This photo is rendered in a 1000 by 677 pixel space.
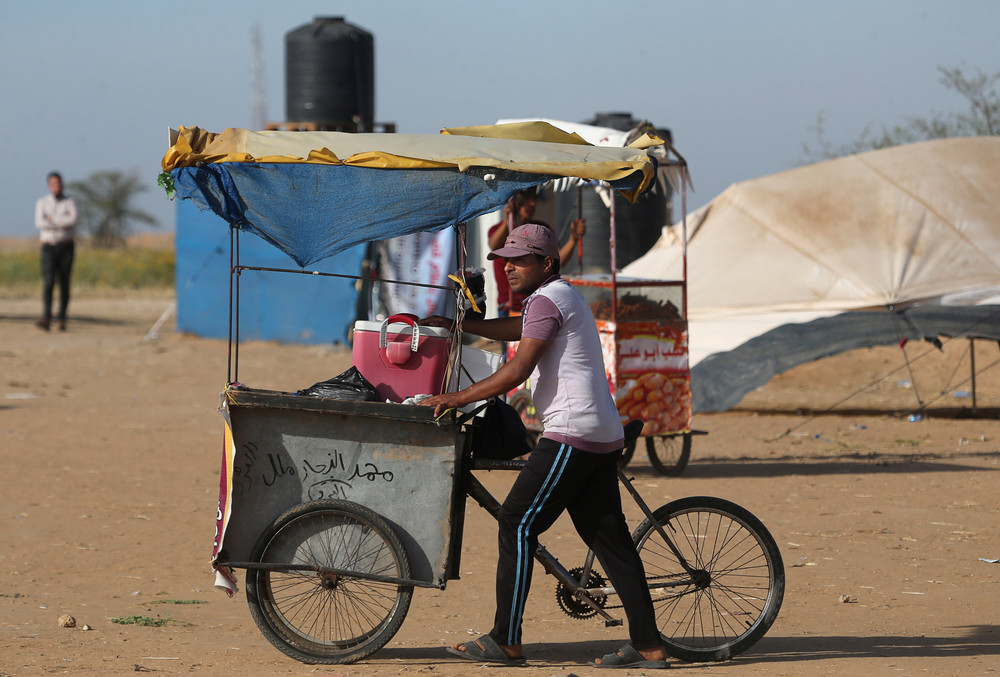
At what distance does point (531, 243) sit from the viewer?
179 inches

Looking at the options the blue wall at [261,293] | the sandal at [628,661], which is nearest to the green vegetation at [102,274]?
the blue wall at [261,293]

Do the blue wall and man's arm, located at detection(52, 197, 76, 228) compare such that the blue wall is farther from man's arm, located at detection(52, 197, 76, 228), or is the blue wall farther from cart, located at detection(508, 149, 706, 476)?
cart, located at detection(508, 149, 706, 476)

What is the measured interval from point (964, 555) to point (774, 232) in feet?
22.1

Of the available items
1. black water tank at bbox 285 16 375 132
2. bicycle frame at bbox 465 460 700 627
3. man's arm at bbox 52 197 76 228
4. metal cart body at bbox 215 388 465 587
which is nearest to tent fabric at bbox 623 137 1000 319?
bicycle frame at bbox 465 460 700 627

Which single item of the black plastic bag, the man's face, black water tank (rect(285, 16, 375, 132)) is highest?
black water tank (rect(285, 16, 375, 132))

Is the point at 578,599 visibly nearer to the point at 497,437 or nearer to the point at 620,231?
the point at 497,437

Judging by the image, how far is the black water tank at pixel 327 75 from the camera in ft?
71.3

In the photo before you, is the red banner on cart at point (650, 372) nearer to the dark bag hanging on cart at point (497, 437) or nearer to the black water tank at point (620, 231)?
the dark bag hanging on cart at point (497, 437)

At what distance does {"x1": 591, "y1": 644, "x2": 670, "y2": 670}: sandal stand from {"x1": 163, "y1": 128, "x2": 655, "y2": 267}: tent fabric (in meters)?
1.77

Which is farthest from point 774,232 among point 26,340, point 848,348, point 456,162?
point 26,340

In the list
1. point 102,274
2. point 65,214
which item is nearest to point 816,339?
point 65,214

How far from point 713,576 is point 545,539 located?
2.27 meters

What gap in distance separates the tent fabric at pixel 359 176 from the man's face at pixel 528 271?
305 millimetres

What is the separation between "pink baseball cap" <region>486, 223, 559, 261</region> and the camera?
4523mm
